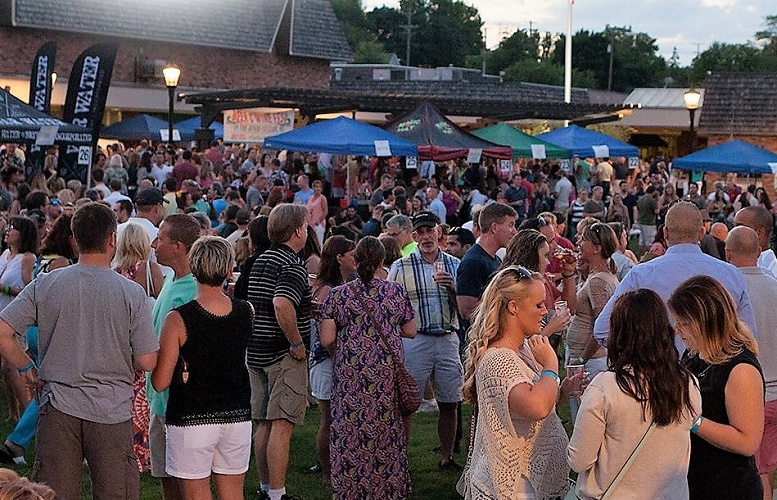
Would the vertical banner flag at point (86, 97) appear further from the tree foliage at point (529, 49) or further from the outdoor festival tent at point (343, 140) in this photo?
the tree foliage at point (529, 49)

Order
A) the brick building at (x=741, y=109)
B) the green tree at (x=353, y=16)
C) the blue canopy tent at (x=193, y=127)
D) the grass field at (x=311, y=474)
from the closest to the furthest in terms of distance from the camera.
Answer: the grass field at (x=311, y=474) < the blue canopy tent at (x=193, y=127) < the brick building at (x=741, y=109) < the green tree at (x=353, y=16)

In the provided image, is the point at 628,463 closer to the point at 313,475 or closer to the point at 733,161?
the point at 313,475

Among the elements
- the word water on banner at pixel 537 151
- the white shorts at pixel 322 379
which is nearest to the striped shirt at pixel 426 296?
the white shorts at pixel 322 379

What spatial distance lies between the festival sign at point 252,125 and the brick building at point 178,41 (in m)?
16.6

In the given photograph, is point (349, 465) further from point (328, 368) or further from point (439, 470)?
point (439, 470)

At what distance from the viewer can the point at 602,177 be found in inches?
1160

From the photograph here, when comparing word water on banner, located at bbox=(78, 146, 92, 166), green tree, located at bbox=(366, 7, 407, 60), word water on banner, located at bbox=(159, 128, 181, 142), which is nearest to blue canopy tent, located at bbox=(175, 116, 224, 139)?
word water on banner, located at bbox=(159, 128, 181, 142)

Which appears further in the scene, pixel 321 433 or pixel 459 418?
pixel 459 418

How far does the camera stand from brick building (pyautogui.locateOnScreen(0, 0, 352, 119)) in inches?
1535

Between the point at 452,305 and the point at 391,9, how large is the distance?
11567 centimetres

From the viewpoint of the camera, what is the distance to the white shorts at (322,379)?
7953mm

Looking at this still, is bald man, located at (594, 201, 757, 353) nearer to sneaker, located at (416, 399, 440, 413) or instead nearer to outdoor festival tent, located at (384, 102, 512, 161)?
sneaker, located at (416, 399, 440, 413)

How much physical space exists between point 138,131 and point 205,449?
27.1 metres

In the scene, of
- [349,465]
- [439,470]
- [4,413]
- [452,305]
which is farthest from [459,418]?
[4,413]
